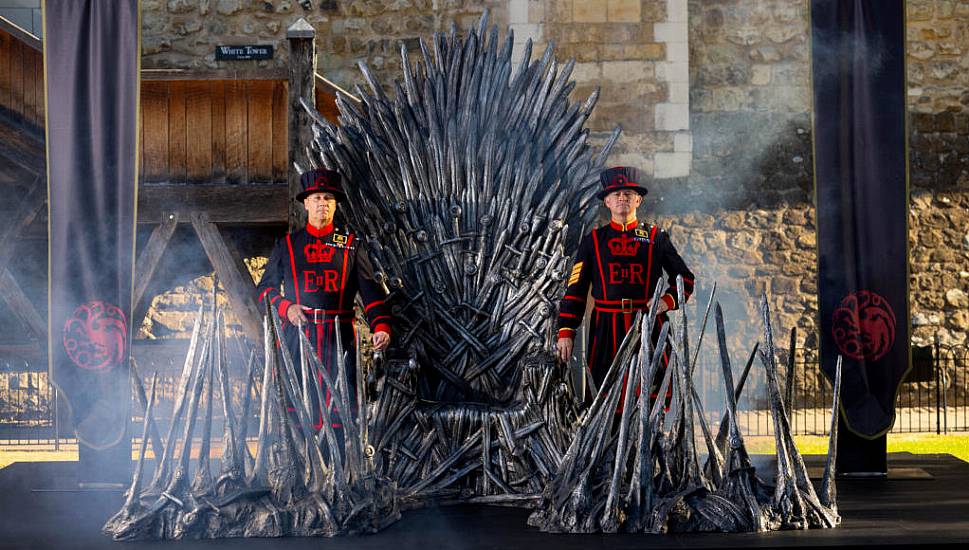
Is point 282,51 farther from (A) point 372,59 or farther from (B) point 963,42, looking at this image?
(B) point 963,42

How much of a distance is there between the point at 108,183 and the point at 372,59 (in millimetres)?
4461

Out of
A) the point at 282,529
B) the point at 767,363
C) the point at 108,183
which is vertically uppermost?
the point at 108,183

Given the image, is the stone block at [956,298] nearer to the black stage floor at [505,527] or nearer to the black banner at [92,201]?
the black stage floor at [505,527]

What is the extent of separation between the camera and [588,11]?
9203 mm

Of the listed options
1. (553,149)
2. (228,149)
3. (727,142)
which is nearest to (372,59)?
(228,149)

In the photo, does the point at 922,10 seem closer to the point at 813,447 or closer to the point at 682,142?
the point at 682,142

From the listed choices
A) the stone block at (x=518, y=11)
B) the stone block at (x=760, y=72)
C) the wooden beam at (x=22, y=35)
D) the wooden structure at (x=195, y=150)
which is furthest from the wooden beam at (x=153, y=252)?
the stone block at (x=760, y=72)

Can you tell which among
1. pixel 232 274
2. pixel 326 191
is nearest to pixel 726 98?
pixel 232 274

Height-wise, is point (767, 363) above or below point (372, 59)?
below

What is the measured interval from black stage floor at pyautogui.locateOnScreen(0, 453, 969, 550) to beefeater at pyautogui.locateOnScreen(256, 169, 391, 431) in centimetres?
77

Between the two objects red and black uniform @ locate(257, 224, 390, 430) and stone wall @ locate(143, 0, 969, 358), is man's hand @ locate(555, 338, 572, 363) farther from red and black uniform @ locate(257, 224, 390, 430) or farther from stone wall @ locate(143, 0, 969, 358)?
stone wall @ locate(143, 0, 969, 358)

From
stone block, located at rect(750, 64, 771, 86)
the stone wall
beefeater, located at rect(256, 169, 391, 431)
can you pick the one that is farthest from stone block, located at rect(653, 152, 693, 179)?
beefeater, located at rect(256, 169, 391, 431)

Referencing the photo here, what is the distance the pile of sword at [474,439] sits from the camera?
14.8 ft

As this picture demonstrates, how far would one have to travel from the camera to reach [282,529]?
3941mm
